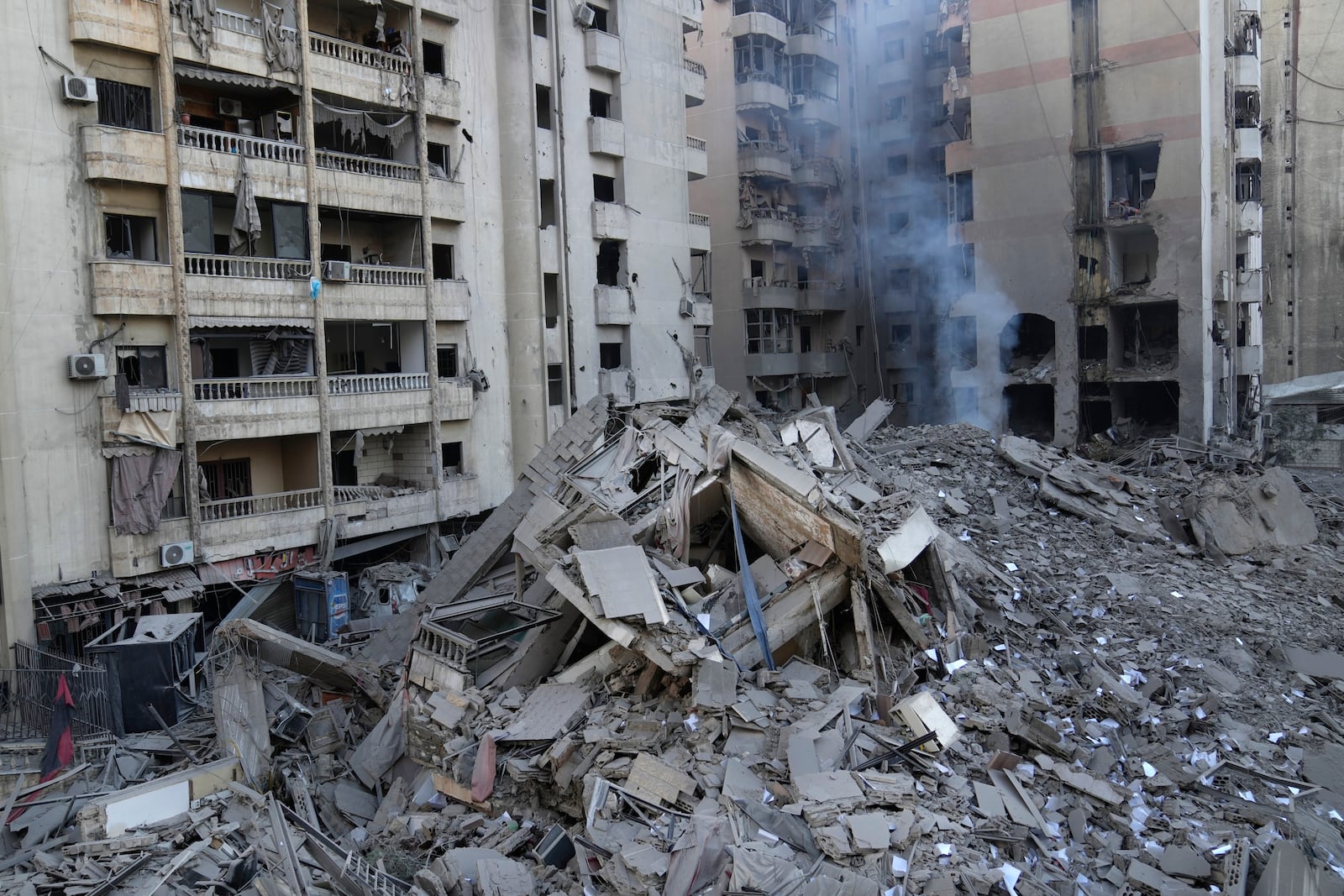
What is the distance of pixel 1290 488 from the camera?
22.0 m

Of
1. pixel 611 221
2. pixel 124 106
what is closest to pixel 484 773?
pixel 124 106

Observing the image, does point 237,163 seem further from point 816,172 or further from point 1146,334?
point 1146,334

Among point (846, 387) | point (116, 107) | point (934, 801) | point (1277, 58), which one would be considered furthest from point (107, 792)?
point (1277, 58)

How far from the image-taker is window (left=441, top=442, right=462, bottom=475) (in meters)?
25.4

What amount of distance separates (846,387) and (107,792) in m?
35.7

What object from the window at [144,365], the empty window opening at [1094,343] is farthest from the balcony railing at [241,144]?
the empty window opening at [1094,343]

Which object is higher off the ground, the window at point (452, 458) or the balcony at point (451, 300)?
the balcony at point (451, 300)

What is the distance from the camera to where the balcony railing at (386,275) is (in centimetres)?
2295

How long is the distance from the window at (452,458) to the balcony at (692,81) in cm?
1381

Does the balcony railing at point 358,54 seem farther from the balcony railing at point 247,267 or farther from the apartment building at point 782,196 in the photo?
the apartment building at point 782,196

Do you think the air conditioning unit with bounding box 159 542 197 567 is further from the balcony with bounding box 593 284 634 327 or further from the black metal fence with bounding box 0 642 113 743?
the balcony with bounding box 593 284 634 327

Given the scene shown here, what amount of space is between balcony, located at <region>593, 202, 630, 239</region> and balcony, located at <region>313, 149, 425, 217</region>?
18.9 feet

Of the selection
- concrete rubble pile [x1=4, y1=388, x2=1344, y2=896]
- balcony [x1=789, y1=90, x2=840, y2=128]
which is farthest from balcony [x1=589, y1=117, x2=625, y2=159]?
balcony [x1=789, y1=90, x2=840, y2=128]

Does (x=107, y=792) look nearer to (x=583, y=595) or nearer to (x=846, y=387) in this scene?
(x=583, y=595)
